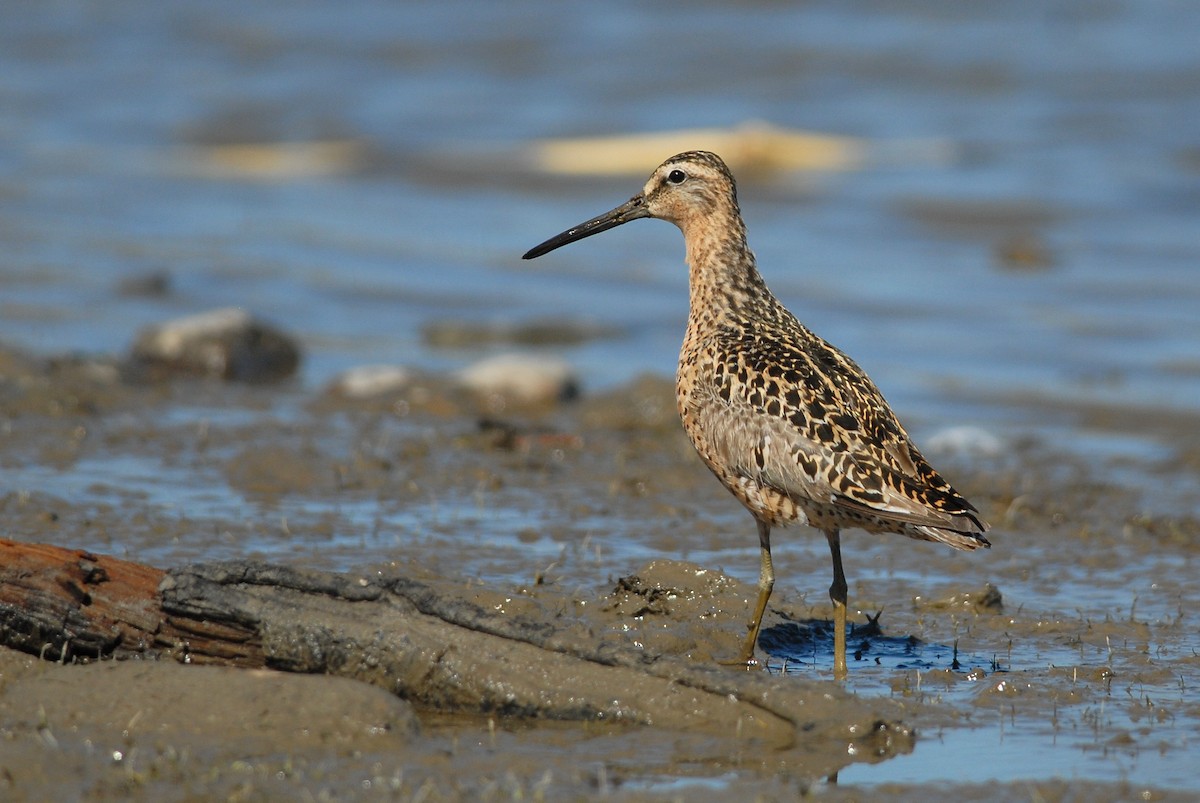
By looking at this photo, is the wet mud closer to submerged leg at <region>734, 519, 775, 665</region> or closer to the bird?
submerged leg at <region>734, 519, 775, 665</region>

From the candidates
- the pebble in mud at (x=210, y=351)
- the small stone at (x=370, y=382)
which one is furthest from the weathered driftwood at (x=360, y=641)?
the pebble in mud at (x=210, y=351)

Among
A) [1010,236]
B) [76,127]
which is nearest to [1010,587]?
[1010,236]

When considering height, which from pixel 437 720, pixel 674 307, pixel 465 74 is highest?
pixel 465 74

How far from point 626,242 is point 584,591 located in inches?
376

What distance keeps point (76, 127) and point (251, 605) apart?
17.4 m

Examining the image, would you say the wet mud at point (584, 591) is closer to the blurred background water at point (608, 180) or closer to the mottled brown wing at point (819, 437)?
the mottled brown wing at point (819, 437)

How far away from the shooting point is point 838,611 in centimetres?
578

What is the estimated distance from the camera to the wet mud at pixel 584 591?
4465mm

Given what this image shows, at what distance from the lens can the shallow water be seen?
712 centimetres

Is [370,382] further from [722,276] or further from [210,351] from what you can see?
[722,276]

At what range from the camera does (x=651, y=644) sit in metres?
5.77

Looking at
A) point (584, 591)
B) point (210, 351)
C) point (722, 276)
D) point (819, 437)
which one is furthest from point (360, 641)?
point (210, 351)

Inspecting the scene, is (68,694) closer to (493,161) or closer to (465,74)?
(493,161)

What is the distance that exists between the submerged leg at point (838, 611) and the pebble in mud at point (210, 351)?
5.82 metres
